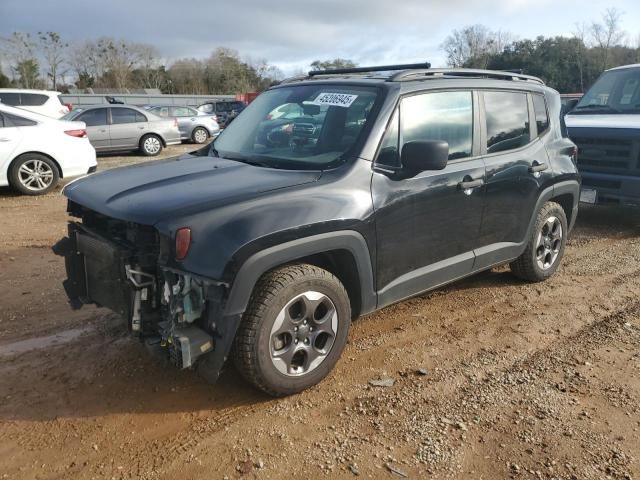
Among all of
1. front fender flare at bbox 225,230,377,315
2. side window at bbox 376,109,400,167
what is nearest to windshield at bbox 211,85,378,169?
side window at bbox 376,109,400,167

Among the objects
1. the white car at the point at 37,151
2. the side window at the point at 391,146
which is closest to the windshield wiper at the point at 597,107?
the side window at the point at 391,146

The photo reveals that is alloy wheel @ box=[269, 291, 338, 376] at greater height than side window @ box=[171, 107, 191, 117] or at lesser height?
lesser

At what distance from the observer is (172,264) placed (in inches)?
107

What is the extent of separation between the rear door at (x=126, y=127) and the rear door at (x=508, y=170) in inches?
481

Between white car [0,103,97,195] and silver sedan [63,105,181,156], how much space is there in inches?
197

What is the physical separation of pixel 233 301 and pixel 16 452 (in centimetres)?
134

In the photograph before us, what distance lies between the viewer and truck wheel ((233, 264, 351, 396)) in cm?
290

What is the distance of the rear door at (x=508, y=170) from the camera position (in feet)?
→ 13.7

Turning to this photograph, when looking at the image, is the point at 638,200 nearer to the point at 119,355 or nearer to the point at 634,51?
the point at 119,355

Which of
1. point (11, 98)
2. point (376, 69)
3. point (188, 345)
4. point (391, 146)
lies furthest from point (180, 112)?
point (188, 345)

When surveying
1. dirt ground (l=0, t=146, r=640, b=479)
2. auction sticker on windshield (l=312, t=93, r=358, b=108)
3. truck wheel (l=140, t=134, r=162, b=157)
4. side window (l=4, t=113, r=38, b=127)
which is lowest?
dirt ground (l=0, t=146, r=640, b=479)

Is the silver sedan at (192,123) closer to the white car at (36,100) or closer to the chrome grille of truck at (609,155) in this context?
the white car at (36,100)

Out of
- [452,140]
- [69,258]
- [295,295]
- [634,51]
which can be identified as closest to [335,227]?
[295,295]

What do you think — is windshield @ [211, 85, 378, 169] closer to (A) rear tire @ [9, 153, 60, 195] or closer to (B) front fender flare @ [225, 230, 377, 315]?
(B) front fender flare @ [225, 230, 377, 315]
